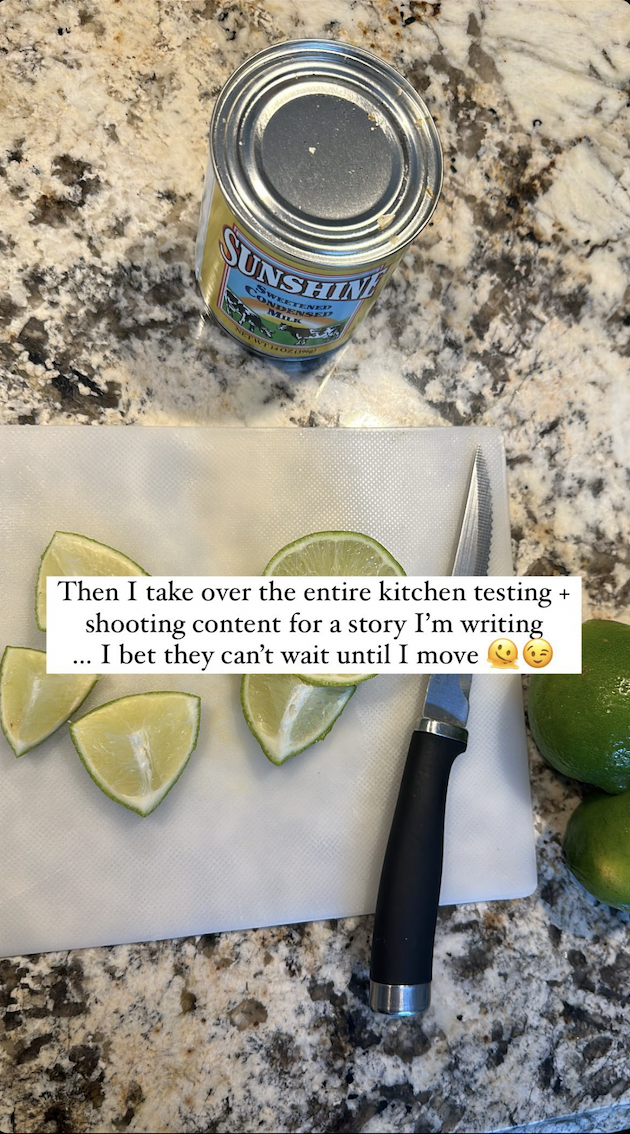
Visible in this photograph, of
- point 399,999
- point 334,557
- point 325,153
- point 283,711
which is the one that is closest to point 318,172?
Answer: point 325,153

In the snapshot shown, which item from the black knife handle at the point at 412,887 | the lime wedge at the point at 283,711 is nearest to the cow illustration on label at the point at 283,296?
the lime wedge at the point at 283,711

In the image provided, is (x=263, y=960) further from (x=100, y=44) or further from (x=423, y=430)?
(x=100, y=44)

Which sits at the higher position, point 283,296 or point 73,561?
point 283,296

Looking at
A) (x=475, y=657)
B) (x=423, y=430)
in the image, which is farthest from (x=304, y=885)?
(x=423, y=430)

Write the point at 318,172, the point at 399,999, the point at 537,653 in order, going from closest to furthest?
the point at 318,172, the point at 399,999, the point at 537,653

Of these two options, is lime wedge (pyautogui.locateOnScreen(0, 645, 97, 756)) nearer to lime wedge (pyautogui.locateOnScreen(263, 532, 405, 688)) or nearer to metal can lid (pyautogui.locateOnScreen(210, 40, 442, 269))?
lime wedge (pyautogui.locateOnScreen(263, 532, 405, 688))

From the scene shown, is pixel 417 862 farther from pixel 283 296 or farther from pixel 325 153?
pixel 325 153

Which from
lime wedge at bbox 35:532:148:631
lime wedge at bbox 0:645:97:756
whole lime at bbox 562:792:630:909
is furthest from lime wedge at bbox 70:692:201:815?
whole lime at bbox 562:792:630:909
